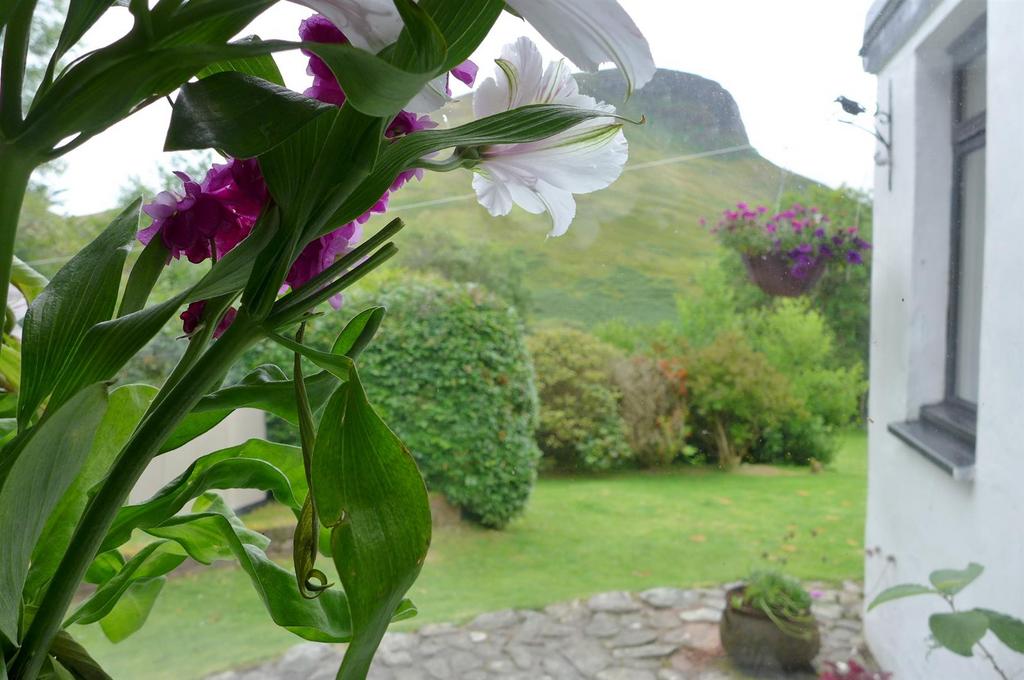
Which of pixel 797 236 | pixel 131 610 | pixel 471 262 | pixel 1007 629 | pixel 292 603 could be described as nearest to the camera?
pixel 292 603

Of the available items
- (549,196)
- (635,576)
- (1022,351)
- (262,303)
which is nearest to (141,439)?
(262,303)

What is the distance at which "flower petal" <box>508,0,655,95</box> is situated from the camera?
0.64 ft

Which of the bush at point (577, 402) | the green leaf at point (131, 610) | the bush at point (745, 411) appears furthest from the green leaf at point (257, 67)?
the bush at point (577, 402)

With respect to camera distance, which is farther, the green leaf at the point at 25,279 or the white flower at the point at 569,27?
the green leaf at the point at 25,279

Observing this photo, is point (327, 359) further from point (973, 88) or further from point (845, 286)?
point (845, 286)

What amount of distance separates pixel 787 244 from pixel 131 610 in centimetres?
115

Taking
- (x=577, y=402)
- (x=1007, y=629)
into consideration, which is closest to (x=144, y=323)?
(x=1007, y=629)

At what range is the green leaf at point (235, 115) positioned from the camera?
0.19 metres

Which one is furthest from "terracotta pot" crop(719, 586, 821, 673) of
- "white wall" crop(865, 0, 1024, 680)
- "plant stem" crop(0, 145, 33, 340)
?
"plant stem" crop(0, 145, 33, 340)

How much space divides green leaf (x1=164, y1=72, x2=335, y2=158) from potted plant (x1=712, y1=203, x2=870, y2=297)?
120cm

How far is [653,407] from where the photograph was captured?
157 centimetres

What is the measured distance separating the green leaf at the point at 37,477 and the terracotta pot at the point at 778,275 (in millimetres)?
1275

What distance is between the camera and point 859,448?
1390mm

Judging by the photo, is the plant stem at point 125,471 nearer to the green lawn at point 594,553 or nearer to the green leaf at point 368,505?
the green leaf at point 368,505
